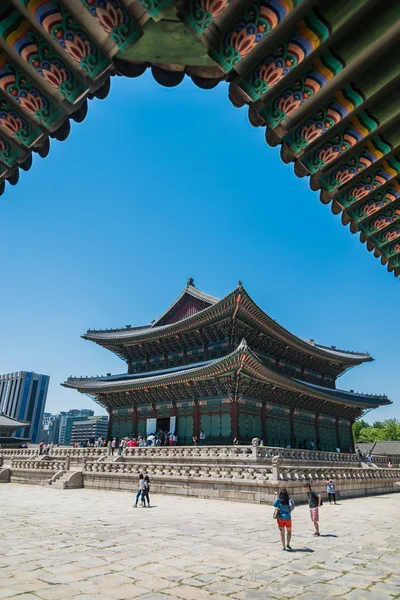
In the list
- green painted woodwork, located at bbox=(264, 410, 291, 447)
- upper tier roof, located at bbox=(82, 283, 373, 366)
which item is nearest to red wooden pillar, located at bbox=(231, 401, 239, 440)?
green painted woodwork, located at bbox=(264, 410, 291, 447)

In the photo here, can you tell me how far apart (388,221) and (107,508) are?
1361 centimetres

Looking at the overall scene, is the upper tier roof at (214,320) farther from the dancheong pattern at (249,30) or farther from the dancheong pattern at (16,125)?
the dancheong pattern at (249,30)

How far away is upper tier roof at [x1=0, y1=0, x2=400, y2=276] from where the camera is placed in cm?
232

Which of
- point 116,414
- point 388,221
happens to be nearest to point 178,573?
point 388,221

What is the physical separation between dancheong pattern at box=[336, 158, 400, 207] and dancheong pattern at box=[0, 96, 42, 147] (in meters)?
2.45

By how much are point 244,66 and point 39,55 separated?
128 cm

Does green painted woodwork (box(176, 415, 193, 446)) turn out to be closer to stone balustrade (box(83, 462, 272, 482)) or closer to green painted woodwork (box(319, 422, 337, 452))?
stone balustrade (box(83, 462, 272, 482))

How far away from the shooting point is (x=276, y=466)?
14.8 metres

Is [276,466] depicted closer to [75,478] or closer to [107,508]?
[107,508]

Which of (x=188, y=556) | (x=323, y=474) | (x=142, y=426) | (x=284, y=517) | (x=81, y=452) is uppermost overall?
(x=142, y=426)

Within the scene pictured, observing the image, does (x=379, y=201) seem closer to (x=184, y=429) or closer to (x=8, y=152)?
(x=8, y=152)

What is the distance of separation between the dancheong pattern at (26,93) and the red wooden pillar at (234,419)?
77.0ft

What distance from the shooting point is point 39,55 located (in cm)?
253

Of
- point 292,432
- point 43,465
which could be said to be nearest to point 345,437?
point 292,432
